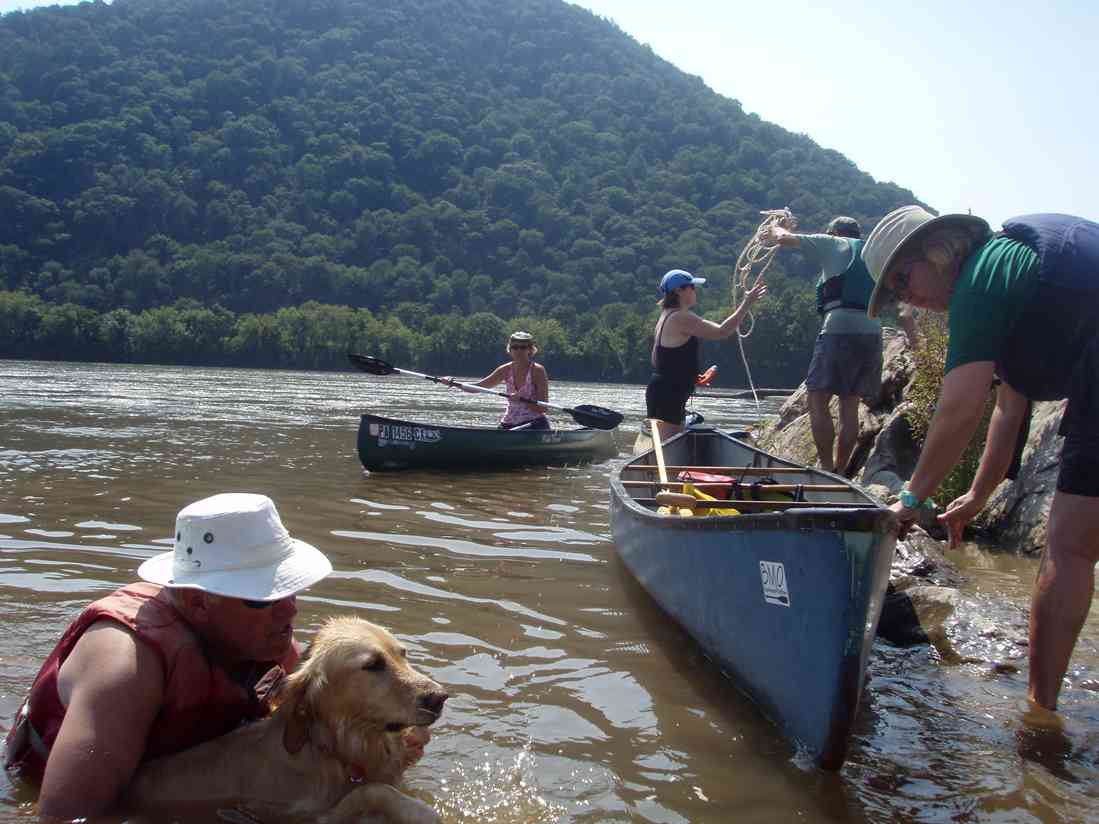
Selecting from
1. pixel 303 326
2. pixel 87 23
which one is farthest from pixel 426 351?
pixel 87 23

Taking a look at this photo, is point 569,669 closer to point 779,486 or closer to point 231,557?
point 779,486

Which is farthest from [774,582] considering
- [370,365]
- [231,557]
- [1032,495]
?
[370,365]

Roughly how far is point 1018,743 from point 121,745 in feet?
11.6

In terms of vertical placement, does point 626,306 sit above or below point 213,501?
above

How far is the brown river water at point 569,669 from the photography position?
360 centimetres

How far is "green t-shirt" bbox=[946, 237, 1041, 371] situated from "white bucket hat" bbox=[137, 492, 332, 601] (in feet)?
8.88

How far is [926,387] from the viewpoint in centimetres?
873

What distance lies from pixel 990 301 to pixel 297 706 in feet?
9.93

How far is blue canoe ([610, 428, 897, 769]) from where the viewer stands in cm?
360

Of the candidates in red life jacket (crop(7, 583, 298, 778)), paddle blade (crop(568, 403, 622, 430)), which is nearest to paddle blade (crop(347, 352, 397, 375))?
paddle blade (crop(568, 403, 622, 430))

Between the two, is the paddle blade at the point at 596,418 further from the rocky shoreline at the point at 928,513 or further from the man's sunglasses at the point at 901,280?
the man's sunglasses at the point at 901,280

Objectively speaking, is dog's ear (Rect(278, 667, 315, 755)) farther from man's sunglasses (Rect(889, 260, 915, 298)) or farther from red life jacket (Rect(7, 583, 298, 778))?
man's sunglasses (Rect(889, 260, 915, 298))

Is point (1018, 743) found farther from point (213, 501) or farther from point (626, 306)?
point (626, 306)

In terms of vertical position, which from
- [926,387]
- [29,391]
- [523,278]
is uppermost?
[523,278]
